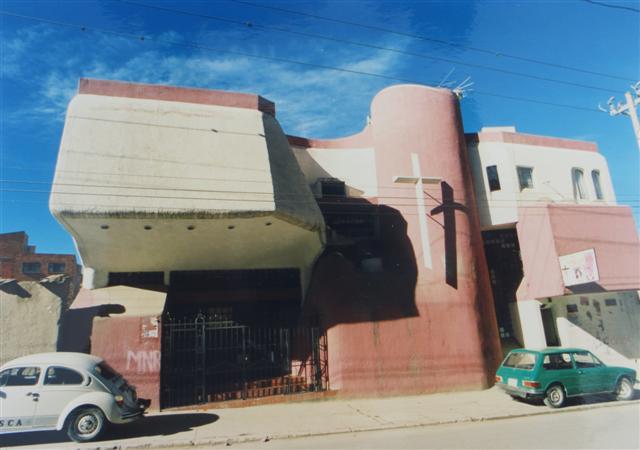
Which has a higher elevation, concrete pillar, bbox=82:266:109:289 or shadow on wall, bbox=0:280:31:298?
concrete pillar, bbox=82:266:109:289

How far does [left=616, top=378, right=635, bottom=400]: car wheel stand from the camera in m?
11.2

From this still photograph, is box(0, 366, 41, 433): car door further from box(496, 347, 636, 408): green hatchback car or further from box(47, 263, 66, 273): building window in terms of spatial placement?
box(47, 263, 66, 273): building window

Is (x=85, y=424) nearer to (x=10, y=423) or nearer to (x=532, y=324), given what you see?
(x=10, y=423)

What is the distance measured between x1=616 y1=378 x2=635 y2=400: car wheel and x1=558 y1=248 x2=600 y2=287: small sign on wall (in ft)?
10.7

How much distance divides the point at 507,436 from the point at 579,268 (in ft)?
27.8

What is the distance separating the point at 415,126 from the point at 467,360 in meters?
9.24

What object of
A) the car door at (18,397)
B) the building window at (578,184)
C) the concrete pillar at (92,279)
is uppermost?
the building window at (578,184)

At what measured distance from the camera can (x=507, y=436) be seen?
787cm

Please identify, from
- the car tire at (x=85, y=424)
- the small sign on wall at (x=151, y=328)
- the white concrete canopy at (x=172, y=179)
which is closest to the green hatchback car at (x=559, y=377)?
the white concrete canopy at (x=172, y=179)

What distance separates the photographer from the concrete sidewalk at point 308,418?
8.19 metres

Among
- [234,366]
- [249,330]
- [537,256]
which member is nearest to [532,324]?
[537,256]

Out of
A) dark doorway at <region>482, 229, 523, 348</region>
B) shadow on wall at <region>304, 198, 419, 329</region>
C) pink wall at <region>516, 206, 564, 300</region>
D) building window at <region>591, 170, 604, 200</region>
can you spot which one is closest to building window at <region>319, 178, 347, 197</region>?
shadow on wall at <region>304, 198, 419, 329</region>

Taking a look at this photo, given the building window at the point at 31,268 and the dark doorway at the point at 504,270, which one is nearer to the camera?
the dark doorway at the point at 504,270

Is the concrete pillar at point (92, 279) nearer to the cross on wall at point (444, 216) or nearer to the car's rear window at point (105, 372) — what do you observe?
the car's rear window at point (105, 372)
